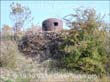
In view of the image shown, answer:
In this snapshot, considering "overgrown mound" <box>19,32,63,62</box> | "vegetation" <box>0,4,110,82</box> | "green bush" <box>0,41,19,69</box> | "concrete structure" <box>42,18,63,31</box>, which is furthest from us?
"concrete structure" <box>42,18,63,31</box>

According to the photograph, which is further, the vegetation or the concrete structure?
the concrete structure

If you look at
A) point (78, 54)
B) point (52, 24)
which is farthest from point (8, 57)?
point (52, 24)

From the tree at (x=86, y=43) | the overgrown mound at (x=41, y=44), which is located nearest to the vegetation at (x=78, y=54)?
the tree at (x=86, y=43)

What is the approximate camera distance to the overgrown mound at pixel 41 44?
26.2 m

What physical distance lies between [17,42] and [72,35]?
6433 millimetres

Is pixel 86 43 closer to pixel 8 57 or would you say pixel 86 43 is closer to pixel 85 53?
pixel 85 53

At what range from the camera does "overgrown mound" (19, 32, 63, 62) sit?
85.9ft

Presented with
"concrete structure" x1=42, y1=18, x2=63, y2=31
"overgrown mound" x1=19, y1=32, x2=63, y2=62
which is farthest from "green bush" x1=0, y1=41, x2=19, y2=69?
"concrete structure" x1=42, y1=18, x2=63, y2=31

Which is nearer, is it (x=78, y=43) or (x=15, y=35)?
(x=78, y=43)

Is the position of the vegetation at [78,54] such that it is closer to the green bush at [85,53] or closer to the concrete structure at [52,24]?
the green bush at [85,53]

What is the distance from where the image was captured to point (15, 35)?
28625mm

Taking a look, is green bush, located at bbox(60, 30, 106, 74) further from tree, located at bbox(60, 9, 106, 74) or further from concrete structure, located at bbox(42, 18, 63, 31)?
concrete structure, located at bbox(42, 18, 63, 31)

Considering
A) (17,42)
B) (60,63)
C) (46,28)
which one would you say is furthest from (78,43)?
(46,28)

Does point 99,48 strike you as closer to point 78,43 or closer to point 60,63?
point 78,43
